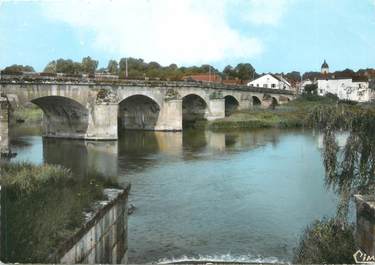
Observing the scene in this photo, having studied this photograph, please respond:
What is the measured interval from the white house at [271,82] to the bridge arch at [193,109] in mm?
34257

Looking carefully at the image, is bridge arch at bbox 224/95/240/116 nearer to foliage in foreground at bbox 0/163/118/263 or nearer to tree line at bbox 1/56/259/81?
tree line at bbox 1/56/259/81

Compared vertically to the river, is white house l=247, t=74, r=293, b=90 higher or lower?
higher

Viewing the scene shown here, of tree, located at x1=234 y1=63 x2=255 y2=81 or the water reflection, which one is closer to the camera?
the water reflection

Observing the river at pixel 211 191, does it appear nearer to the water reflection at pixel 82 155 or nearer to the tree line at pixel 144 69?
the water reflection at pixel 82 155

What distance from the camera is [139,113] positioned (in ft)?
162

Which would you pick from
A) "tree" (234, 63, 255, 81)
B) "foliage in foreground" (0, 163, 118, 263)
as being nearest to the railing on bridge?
"foliage in foreground" (0, 163, 118, 263)

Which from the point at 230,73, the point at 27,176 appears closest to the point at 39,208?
the point at 27,176

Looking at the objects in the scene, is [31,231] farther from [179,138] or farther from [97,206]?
[179,138]

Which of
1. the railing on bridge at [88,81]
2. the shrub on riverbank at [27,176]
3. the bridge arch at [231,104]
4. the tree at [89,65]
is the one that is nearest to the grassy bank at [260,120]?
the railing on bridge at [88,81]

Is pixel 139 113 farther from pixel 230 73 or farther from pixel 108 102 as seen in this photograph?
pixel 230 73

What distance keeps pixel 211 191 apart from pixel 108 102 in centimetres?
2086

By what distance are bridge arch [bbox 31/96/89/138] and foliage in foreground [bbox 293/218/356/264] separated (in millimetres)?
29529

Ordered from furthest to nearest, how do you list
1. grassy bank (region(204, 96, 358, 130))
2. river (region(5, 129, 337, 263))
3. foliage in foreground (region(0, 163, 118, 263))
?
grassy bank (region(204, 96, 358, 130)) < river (region(5, 129, 337, 263)) < foliage in foreground (region(0, 163, 118, 263))

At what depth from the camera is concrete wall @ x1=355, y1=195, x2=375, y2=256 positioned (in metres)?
7.46
